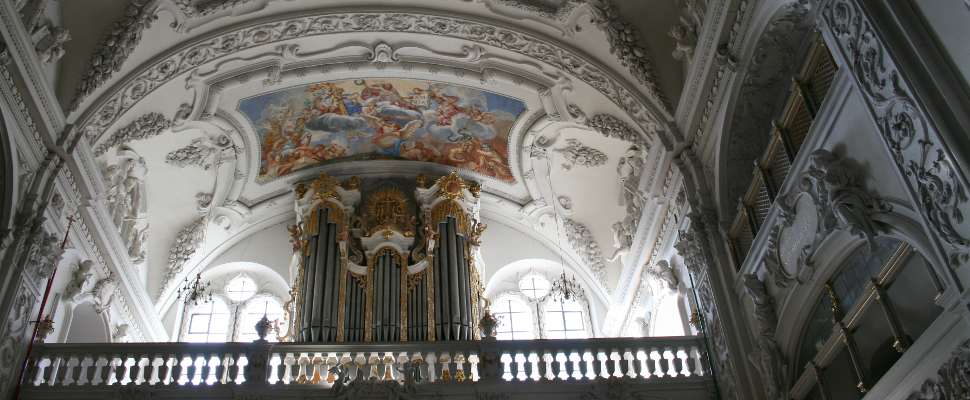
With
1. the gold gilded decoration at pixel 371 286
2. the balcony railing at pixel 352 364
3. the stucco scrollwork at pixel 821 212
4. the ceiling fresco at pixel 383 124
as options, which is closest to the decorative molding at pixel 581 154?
the ceiling fresco at pixel 383 124

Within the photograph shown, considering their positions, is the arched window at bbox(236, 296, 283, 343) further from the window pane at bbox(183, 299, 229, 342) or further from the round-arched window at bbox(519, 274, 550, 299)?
the round-arched window at bbox(519, 274, 550, 299)

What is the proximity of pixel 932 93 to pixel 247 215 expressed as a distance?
37.6 ft

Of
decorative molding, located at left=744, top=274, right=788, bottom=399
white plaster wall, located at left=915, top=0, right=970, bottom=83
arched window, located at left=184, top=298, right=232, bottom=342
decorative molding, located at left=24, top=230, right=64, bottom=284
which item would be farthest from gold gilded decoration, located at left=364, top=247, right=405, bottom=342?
white plaster wall, located at left=915, top=0, right=970, bottom=83

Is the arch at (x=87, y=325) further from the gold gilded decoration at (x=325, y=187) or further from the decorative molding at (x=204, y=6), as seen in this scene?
the decorative molding at (x=204, y=6)

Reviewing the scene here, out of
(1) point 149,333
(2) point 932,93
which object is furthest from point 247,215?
(2) point 932,93

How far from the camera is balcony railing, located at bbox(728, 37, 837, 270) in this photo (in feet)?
25.8

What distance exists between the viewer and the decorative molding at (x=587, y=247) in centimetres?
1426

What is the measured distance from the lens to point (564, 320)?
14.6 m

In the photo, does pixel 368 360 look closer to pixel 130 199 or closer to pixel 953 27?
pixel 130 199

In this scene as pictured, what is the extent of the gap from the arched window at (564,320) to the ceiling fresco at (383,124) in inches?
91.4

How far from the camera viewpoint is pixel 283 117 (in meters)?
13.5

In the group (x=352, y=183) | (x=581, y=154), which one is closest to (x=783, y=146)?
(x=581, y=154)

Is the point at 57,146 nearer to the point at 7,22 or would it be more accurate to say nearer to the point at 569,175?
the point at 7,22

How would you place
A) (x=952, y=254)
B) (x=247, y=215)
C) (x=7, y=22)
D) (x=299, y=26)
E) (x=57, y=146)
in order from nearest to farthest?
(x=952, y=254), (x=7, y=22), (x=57, y=146), (x=299, y=26), (x=247, y=215)
